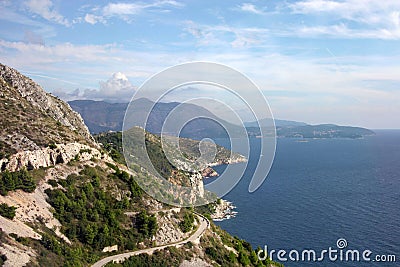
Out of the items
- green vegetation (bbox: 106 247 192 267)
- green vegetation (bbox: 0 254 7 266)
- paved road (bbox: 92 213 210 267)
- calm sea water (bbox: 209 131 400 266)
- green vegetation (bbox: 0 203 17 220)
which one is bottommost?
calm sea water (bbox: 209 131 400 266)

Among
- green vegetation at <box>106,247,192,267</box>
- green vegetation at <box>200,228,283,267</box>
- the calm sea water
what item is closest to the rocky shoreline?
the calm sea water

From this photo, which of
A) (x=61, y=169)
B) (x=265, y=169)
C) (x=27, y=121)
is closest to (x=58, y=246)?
(x=61, y=169)

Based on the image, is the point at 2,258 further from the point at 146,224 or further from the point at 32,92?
the point at 32,92

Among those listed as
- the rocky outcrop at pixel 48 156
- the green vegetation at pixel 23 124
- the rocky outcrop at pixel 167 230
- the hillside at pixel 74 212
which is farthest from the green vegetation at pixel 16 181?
the rocky outcrop at pixel 167 230

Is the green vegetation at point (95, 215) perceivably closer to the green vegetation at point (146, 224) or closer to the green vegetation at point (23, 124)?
the green vegetation at point (146, 224)

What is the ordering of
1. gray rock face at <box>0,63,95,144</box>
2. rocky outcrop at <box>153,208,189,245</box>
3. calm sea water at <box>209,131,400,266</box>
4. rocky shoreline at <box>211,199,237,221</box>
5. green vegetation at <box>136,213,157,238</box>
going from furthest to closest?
rocky shoreline at <box>211,199,237,221</box>
calm sea water at <box>209,131,400,266</box>
gray rock face at <box>0,63,95,144</box>
rocky outcrop at <box>153,208,189,245</box>
green vegetation at <box>136,213,157,238</box>

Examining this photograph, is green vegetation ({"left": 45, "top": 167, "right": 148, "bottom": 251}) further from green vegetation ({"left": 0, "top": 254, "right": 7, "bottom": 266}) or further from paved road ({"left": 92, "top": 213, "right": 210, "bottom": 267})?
green vegetation ({"left": 0, "top": 254, "right": 7, "bottom": 266})
